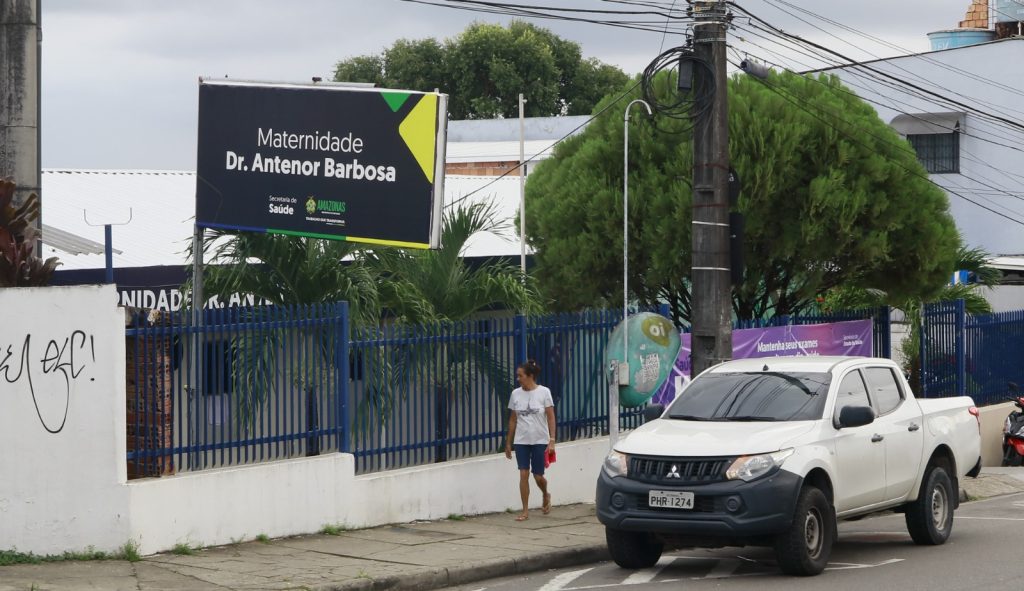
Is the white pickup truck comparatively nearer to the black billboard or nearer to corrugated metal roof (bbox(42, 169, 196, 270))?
the black billboard

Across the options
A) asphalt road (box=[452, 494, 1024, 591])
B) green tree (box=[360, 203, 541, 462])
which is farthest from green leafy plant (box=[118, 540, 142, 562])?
green tree (box=[360, 203, 541, 462])

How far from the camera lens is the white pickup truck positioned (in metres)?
9.86

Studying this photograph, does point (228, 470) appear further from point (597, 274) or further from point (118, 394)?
point (597, 274)

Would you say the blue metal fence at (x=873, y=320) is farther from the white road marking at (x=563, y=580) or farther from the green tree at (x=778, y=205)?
the white road marking at (x=563, y=580)

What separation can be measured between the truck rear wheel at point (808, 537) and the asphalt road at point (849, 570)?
12cm

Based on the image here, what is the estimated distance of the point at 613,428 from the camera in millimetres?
13859

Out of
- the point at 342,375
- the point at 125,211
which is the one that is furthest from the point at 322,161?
the point at 125,211

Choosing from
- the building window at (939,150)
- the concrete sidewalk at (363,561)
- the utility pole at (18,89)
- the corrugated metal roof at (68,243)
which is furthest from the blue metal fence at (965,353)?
the utility pole at (18,89)

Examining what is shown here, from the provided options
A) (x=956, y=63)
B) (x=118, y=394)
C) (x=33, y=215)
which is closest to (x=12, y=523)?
(x=118, y=394)

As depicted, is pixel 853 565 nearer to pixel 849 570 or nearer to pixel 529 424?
pixel 849 570

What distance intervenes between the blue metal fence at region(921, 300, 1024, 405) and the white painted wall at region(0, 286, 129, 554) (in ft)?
48.8

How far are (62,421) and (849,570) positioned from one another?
6339 millimetres

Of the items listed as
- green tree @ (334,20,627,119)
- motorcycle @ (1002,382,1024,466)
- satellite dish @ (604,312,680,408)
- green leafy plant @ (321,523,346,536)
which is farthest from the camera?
green tree @ (334,20,627,119)

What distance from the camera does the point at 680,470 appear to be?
10070 mm
